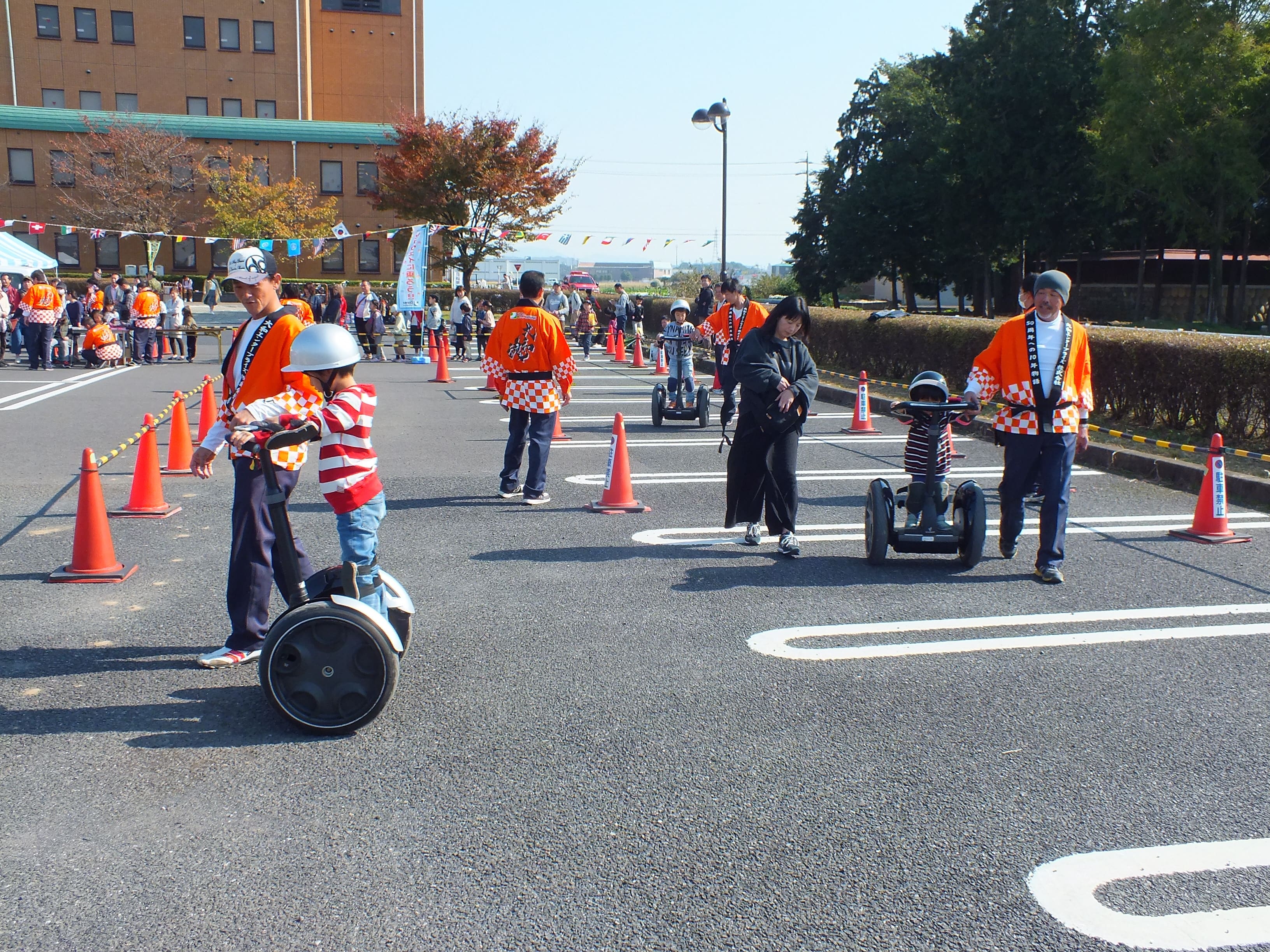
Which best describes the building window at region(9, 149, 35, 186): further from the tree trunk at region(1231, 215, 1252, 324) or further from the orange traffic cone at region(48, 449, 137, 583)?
the orange traffic cone at region(48, 449, 137, 583)

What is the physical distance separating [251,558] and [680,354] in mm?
9154

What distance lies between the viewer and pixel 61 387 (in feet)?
57.6

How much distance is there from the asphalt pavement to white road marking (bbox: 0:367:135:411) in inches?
353

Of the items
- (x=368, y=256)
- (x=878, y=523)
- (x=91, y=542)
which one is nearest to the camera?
(x=91, y=542)

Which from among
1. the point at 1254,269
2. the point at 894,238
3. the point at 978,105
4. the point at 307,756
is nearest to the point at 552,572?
the point at 307,756

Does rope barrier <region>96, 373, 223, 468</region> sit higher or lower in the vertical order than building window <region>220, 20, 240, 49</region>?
lower

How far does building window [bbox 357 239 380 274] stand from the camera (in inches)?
2051

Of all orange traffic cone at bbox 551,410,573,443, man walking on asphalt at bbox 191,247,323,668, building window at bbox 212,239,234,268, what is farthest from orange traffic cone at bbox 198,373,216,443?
building window at bbox 212,239,234,268

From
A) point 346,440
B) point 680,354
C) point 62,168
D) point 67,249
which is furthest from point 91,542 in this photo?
point 67,249

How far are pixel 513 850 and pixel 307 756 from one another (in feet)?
3.58

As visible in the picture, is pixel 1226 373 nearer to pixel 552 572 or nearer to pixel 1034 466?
pixel 1034 466

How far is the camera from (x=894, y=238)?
47156 mm

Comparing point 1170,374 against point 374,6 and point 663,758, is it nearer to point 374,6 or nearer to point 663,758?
point 663,758

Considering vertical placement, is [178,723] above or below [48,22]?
below
